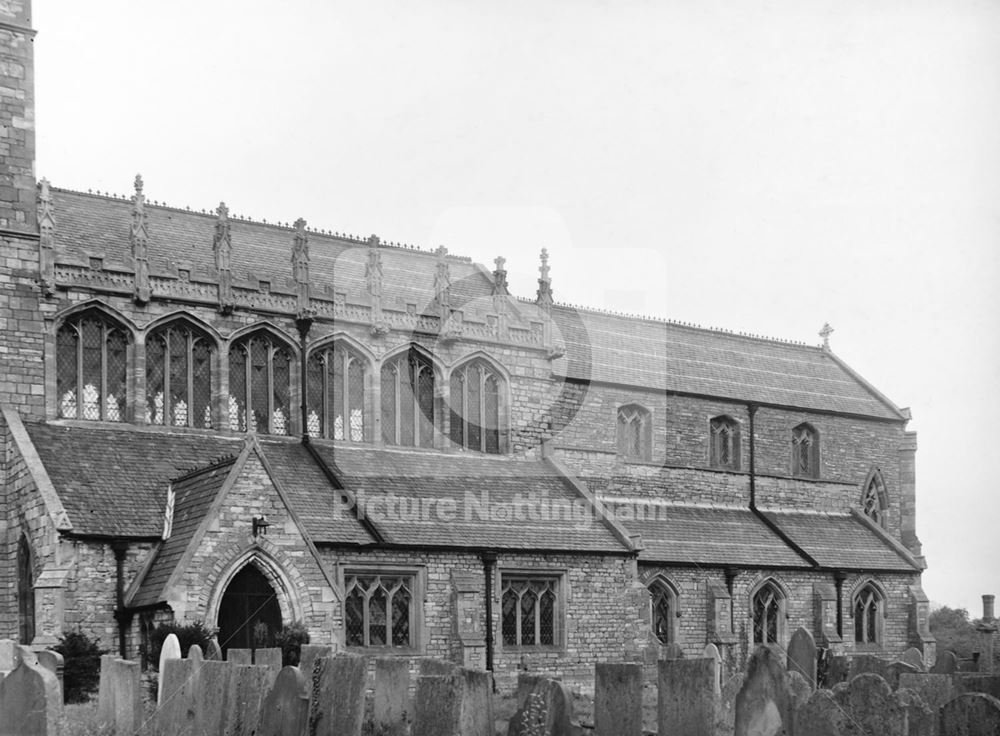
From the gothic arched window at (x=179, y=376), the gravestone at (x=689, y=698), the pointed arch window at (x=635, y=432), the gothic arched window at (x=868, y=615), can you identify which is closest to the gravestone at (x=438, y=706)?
the gravestone at (x=689, y=698)

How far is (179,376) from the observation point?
3538 centimetres

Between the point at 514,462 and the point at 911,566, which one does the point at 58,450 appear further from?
the point at 911,566

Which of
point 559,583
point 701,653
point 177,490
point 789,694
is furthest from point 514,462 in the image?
point 789,694

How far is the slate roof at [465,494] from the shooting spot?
34906mm

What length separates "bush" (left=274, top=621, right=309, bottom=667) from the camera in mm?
28438

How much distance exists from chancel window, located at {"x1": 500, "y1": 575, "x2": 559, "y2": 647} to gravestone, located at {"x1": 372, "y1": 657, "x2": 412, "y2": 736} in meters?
16.4

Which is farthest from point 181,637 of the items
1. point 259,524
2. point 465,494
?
point 465,494

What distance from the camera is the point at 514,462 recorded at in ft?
130

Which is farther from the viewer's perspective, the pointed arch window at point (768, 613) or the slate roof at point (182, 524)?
the pointed arch window at point (768, 613)

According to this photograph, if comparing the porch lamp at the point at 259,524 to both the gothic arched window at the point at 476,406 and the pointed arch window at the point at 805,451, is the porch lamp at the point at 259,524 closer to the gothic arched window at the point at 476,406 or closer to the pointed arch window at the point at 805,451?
the gothic arched window at the point at 476,406

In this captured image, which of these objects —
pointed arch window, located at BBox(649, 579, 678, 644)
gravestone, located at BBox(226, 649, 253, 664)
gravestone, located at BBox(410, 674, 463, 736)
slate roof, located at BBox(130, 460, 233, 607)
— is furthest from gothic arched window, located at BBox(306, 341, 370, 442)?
gravestone, located at BBox(410, 674, 463, 736)

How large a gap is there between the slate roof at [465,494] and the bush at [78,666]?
733 centimetres

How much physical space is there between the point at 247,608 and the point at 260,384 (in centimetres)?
815

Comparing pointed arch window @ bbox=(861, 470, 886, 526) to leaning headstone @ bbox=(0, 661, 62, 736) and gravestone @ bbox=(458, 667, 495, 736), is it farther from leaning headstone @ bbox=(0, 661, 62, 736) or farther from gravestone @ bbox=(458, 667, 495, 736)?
leaning headstone @ bbox=(0, 661, 62, 736)
